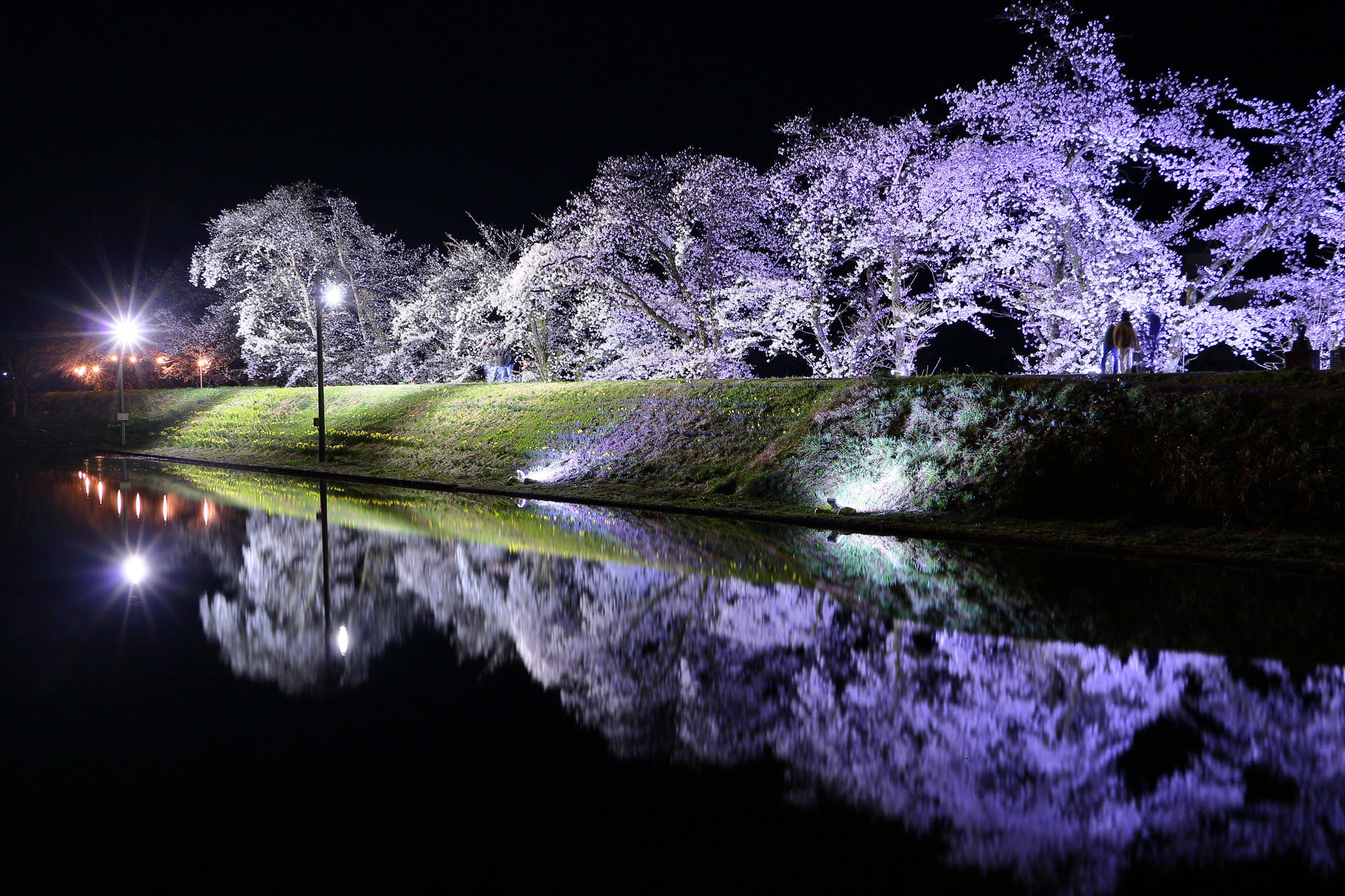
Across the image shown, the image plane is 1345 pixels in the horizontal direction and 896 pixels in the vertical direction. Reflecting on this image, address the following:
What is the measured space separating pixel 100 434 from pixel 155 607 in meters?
42.8

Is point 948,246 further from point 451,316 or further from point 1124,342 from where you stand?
point 451,316

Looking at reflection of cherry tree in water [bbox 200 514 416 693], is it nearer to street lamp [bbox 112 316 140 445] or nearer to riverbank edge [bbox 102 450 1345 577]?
riverbank edge [bbox 102 450 1345 577]

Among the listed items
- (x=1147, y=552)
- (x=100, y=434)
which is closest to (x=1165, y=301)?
(x=1147, y=552)

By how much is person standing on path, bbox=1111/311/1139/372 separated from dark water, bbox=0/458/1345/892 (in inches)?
284

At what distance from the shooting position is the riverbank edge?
1045cm

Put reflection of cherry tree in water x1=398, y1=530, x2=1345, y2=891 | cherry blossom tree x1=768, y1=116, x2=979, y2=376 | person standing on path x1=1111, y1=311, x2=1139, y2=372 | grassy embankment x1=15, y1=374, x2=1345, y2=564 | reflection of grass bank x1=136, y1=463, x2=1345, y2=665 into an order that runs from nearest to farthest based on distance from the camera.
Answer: reflection of cherry tree in water x1=398, y1=530, x2=1345, y2=891
reflection of grass bank x1=136, y1=463, x2=1345, y2=665
grassy embankment x1=15, y1=374, x2=1345, y2=564
person standing on path x1=1111, y1=311, x2=1139, y2=372
cherry blossom tree x1=768, y1=116, x2=979, y2=376

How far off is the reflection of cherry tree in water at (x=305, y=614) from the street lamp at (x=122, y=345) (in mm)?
32248

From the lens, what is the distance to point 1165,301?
1895 centimetres

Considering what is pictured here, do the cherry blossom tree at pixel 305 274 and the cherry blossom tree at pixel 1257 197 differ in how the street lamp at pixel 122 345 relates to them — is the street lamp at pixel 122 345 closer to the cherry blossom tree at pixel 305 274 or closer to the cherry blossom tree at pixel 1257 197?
the cherry blossom tree at pixel 305 274

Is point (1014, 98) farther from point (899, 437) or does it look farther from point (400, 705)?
point (400, 705)

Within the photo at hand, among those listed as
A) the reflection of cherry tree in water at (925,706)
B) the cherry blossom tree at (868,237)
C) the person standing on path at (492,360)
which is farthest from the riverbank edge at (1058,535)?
the person standing on path at (492,360)

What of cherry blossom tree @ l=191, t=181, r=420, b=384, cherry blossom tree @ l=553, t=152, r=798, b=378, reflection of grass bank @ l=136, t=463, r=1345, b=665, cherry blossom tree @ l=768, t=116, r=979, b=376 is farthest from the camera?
cherry blossom tree @ l=191, t=181, r=420, b=384

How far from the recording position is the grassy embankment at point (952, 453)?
12148mm

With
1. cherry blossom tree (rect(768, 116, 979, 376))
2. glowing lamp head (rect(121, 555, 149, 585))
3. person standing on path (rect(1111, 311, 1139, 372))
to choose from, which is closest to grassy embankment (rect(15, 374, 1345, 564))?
person standing on path (rect(1111, 311, 1139, 372))
